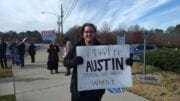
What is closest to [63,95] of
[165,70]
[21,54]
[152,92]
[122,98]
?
[122,98]

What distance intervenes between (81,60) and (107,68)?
0.50 meters

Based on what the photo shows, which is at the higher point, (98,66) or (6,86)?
(98,66)

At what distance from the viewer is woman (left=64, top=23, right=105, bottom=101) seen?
5.21 metres

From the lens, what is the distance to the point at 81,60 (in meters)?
5.34

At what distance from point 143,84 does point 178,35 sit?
214 ft

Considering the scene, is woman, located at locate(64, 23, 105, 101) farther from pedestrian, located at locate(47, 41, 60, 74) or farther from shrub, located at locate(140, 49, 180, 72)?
shrub, located at locate(140, 49, 180, 72)

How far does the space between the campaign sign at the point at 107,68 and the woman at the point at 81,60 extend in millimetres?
140

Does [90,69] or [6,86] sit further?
[6,86]

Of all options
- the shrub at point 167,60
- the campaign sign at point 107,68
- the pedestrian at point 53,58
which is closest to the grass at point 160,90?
the shrub at point 167,60

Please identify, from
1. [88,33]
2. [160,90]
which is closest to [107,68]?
[88,33]

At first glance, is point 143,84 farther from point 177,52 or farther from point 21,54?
point 21,54

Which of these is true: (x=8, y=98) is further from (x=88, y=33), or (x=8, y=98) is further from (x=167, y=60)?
(x=167, y=60)

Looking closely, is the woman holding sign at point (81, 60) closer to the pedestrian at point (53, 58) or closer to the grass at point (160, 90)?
the grass at point (160, 90)

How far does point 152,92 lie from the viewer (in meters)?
11.0
